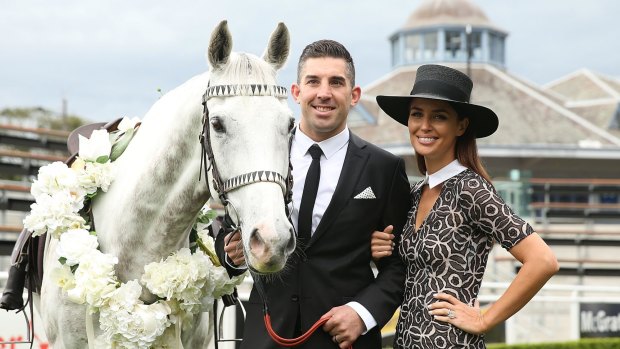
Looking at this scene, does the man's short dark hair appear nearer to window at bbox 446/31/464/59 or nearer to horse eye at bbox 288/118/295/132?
horse eye at bbox 288/118/295/132

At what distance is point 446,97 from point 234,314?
4.06 metres

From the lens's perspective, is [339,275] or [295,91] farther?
[295,91]

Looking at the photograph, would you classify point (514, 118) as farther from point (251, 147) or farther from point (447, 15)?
point (251, 147)

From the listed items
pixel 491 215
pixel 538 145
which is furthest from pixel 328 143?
pixel 538 145

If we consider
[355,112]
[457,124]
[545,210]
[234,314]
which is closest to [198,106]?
[457,124]

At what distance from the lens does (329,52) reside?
9.48ft

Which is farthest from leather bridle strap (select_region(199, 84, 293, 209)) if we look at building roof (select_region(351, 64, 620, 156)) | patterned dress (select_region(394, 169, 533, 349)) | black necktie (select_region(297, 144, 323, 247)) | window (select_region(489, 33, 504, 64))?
window (select_region(489, 33, 504, 64))

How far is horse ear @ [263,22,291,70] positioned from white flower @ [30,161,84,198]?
0.87 metres

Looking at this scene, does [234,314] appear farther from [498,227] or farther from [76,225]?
[498,227]

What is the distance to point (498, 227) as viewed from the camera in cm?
264

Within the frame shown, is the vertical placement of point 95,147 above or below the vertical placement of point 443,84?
below

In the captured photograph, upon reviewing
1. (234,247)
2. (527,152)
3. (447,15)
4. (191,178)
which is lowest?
(234,247)

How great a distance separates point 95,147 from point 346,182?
0.98 metres

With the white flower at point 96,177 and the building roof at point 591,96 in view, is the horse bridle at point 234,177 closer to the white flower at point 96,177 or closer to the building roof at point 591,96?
the white flower at point 96,177
